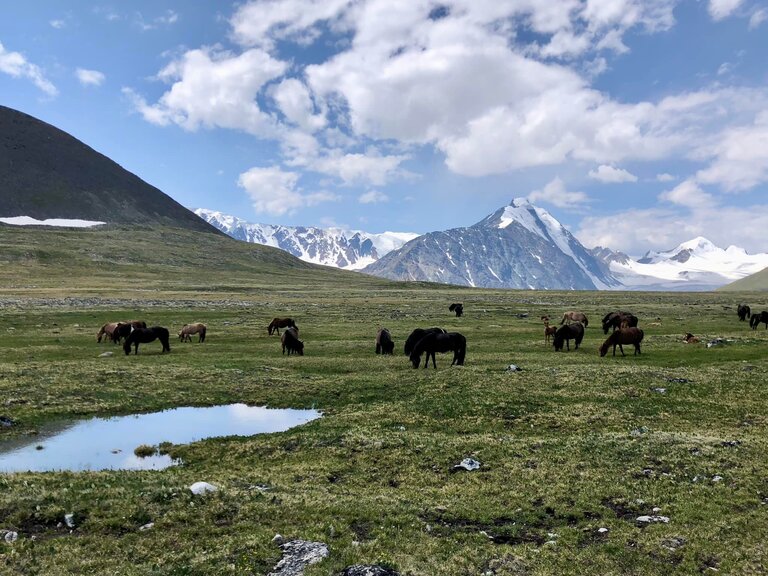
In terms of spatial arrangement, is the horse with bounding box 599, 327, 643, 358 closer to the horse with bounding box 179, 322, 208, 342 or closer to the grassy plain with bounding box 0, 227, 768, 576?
the grassy plain with bounding box 0, 227, 768, 576

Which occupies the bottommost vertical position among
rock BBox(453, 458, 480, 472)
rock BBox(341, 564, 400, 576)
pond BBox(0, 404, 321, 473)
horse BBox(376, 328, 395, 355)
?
pond BBox(0, 404, 321, 473)

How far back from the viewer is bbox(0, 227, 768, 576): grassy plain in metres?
9.64

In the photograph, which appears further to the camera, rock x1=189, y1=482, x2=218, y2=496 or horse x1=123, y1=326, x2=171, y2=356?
horse x1=123, y1=326, x2=171, y2=356

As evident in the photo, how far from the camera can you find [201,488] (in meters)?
12.3

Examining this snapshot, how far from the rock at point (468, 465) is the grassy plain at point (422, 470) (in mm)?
417

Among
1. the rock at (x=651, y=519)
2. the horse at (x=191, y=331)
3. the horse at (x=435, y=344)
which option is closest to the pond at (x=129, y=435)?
the horse at (x=435, y=344)

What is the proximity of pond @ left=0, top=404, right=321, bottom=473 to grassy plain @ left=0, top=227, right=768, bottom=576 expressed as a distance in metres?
1.13

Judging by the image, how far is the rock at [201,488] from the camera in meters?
12.1

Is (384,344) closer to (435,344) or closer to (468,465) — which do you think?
(435,344)

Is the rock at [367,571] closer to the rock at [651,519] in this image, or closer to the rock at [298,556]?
the rock at [298,556]

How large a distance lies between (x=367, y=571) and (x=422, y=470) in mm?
6353

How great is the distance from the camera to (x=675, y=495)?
1244 centimetres

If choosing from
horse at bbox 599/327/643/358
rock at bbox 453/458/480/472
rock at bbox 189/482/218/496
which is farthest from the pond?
horse at bbox 599/327/643/358

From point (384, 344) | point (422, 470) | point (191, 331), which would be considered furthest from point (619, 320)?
point (191, 331)
